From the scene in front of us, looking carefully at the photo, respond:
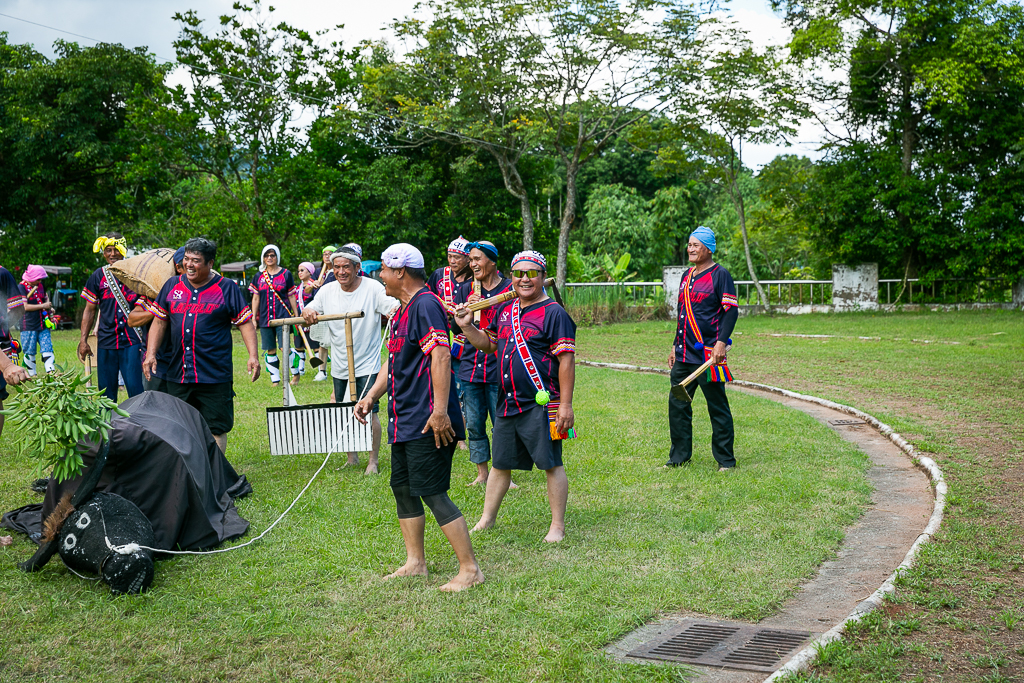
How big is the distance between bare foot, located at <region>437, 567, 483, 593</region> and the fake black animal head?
1657mm

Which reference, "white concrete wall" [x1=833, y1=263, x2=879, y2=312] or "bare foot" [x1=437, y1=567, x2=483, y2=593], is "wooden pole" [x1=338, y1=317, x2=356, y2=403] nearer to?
"bare foot" [x1=437, y1=567, x2=483, y2=593]

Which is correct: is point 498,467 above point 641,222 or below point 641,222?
below

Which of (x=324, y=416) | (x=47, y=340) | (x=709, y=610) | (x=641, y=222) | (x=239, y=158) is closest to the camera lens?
(x=709, y=610)

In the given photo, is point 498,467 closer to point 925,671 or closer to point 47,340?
point 925,671

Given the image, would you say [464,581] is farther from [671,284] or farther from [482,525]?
[671,284]

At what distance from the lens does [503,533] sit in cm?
571

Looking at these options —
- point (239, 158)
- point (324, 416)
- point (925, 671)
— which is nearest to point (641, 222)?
point (239, 158)

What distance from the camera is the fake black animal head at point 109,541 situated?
461cm

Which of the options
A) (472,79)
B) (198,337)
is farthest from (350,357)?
(472,79)

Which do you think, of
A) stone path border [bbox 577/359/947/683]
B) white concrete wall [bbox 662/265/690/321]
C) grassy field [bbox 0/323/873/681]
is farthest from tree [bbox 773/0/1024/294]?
grassy field [bbox 0/323/873/681]

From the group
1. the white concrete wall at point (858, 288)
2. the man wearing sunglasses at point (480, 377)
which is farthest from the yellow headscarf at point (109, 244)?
the white concrete wall at point (858, 288)

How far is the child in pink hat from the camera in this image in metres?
14.2

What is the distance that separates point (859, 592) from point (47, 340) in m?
14.6

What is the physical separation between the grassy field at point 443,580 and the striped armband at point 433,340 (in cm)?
132
